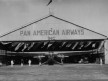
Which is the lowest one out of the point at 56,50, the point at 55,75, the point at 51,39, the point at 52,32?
the point at 55,75

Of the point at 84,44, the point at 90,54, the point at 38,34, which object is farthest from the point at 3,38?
the point at 90,54

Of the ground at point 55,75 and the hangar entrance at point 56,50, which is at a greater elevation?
the hangar entrance at point 56,50

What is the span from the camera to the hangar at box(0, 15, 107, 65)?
46.1 metres

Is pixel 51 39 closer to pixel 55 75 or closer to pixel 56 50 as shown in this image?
pixel 56 50

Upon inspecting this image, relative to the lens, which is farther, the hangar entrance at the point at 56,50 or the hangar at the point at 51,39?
the hangar entrance at the point at 56,50

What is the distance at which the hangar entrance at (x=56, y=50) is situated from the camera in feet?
156

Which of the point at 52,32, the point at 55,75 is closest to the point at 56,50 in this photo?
the point at 52,32

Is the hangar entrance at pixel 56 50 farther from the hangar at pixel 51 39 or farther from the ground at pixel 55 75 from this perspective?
the ground at pixel 55 75

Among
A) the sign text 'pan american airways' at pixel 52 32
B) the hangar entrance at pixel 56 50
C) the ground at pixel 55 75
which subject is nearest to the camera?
the ground at pixel 55 75

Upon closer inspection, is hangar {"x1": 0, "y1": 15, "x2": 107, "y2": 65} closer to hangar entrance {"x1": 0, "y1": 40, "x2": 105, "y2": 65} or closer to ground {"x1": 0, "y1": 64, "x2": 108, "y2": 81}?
hangar entrance {"x1": 0, "y1": 40, "x2": 105, "y2": 65}

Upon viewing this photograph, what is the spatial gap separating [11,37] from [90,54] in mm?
19289

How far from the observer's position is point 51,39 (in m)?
→ 46.0

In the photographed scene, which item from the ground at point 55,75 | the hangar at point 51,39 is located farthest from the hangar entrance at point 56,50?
the ground at point 55,75

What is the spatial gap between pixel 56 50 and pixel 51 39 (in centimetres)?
555
